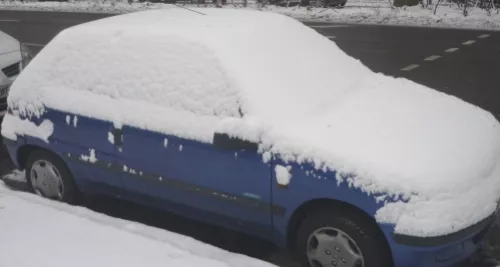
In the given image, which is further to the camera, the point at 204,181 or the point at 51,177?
the point at 51,177

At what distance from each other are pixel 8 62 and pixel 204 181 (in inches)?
175

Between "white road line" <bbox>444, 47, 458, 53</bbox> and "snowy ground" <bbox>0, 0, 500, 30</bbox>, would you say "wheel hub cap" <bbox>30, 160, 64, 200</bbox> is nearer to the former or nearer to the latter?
"white road line" <bbox>444, 47, 458, 53</bbox>

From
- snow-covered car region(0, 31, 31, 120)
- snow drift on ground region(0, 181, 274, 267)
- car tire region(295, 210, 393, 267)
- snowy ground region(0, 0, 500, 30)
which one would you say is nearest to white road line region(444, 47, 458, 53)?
snowy ground region(0, 0, 500, 30)

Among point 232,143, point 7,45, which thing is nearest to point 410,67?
point 7,45

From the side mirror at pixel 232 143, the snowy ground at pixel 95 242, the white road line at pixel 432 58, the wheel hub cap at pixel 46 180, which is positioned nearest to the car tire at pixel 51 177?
the wheel hub cap at pixel 46 180

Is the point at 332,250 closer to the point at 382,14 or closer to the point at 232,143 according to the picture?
the point at 232,143

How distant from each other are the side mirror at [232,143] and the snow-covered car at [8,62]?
405 cm

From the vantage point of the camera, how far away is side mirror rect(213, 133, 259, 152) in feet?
12.5

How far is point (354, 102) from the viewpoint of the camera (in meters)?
Answer: 4.27

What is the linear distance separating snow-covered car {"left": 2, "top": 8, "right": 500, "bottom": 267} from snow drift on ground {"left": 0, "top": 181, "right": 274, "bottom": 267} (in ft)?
1.45

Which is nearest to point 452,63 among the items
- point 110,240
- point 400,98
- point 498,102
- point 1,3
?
point 498,102

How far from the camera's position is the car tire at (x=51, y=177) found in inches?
194

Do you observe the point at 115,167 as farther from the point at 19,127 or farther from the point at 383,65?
the point at 383,65

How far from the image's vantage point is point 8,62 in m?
→ 7.41
